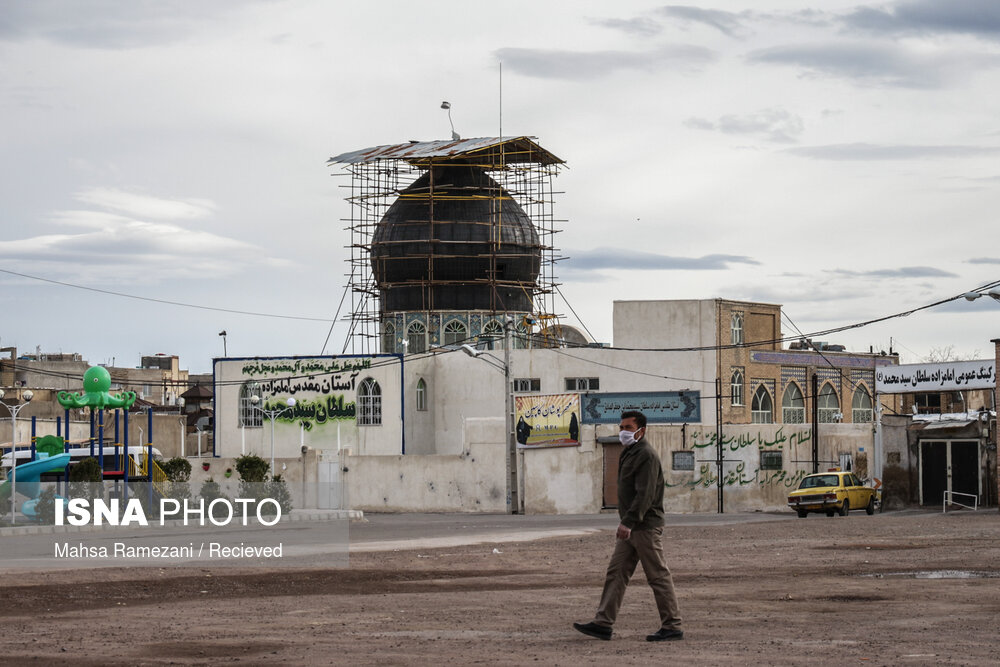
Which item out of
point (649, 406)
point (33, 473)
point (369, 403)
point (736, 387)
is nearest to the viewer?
point (33, 473)

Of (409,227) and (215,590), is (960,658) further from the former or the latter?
(409,227)

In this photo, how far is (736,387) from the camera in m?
60.7

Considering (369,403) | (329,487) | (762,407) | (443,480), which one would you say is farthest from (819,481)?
(369,403)

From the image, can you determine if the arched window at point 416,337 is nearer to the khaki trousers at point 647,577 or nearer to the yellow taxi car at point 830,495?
→ the yellow taxi car at point 830,495

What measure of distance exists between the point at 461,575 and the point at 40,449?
81.5ft

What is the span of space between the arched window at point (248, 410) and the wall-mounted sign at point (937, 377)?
89.1 feet

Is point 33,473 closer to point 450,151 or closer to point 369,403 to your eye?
point 369,403

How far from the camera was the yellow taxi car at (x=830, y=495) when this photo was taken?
39.0 meters

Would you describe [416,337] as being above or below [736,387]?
above

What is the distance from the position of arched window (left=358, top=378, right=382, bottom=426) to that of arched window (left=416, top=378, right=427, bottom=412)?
3200 millimetres

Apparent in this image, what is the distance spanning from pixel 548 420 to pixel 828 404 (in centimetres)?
2072

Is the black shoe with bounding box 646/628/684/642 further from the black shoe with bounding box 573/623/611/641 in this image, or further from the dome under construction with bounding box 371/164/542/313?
the dome under construction with bounding box 371/164/542/313

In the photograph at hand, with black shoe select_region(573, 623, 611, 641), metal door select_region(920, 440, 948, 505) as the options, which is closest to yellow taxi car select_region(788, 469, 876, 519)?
metal door select_region(920, 440, 948, 505)

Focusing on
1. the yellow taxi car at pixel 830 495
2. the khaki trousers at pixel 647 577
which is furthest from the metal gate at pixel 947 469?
the khaki trousers at pixel 647 577
